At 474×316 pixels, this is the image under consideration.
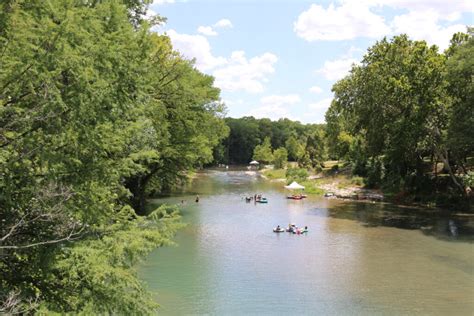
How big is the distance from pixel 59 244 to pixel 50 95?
111 inches

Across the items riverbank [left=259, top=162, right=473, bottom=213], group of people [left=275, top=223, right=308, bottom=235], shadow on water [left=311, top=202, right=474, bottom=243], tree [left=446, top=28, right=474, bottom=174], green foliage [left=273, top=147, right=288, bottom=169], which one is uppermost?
tree [left=446, top=28, right=474, bottom=174]

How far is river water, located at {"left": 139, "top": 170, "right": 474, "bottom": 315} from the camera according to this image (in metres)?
17.2

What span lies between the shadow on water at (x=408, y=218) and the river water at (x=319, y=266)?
7cm

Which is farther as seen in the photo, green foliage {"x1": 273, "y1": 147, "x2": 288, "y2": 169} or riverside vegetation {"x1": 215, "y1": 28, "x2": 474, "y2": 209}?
green foliage {"x1": 273, "y1": 147, "x2": 288, "y2": 169}

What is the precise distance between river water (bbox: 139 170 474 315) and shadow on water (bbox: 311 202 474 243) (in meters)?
0.07

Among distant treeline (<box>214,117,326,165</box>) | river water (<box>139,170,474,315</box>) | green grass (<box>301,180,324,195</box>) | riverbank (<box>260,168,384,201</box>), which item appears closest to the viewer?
river water (<box>139,170,474,315</box>)

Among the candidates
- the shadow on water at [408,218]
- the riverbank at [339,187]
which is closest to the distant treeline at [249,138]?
the riverbank at [339,187]

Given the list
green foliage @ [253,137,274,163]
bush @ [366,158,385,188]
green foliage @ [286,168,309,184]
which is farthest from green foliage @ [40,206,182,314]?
green foliage @ [253,137,274,163]

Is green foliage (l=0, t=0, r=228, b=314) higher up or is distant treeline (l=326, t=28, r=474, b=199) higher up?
distant treeline (l=326, t=28, r=474, b=199)

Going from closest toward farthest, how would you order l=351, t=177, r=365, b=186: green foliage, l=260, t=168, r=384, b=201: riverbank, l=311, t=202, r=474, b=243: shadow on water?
l=311, t=202, r=474, b=243: shadow on water < l=260, t=168, r=384, b=201: riverbank < l=351, t=177, r=365, b=186: green foliage

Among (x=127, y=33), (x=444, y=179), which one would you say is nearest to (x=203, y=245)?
(x=127, y=33)

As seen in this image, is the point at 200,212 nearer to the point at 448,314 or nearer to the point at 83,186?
the point at 448,314

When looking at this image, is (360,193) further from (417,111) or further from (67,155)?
(67,155)

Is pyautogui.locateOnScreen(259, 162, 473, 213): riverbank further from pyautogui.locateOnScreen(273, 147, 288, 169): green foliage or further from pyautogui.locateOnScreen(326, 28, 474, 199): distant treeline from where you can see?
pyautogui.locateOnScreen(273, 147, 288, 169): green foliage
